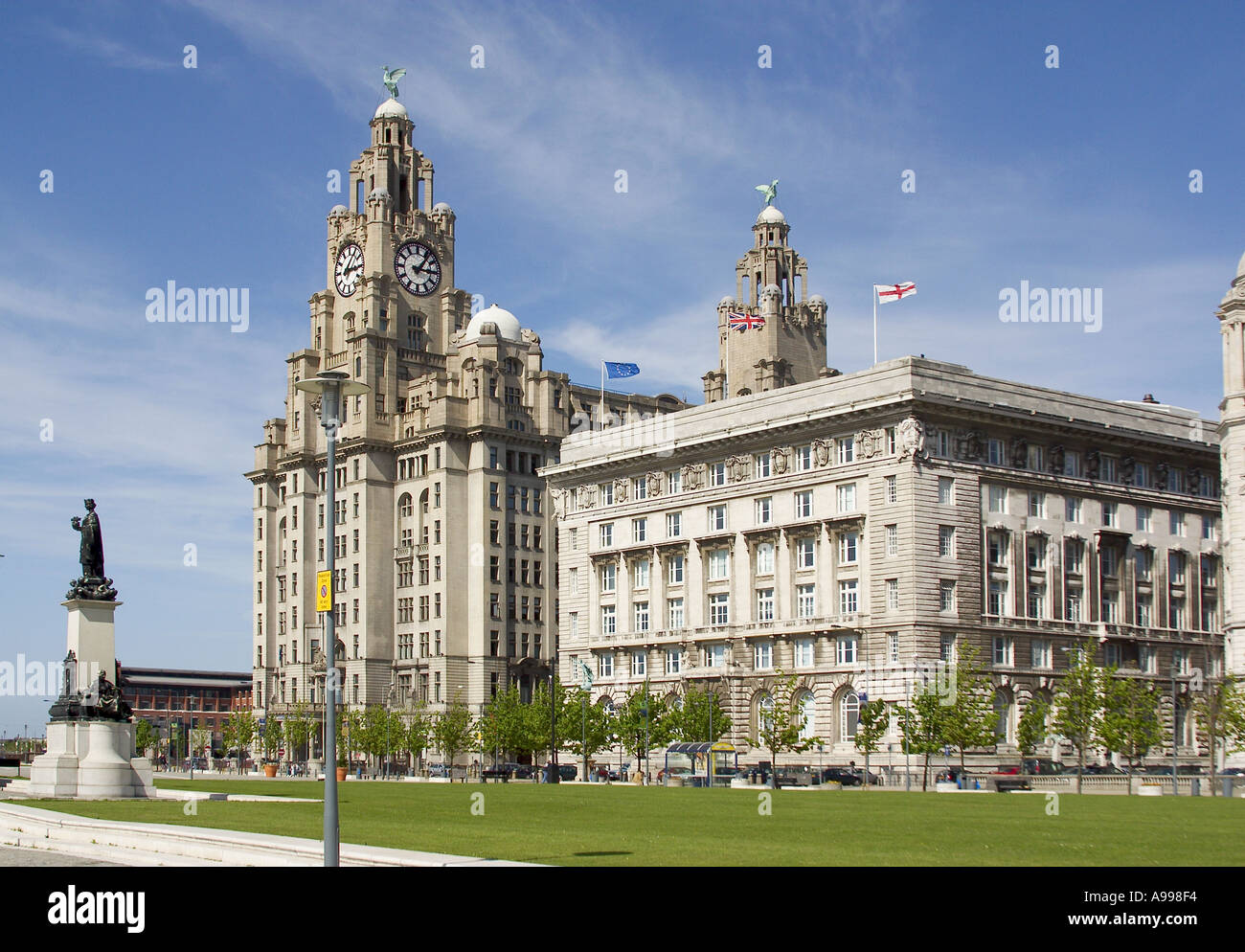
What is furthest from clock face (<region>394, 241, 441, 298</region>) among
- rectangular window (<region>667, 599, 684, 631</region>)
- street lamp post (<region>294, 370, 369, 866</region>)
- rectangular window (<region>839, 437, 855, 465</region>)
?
street lamp post (<region>294, 370, 369, 866</region>)

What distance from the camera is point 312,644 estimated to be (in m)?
153

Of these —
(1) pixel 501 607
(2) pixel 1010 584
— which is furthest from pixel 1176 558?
(1) pixel 501 607

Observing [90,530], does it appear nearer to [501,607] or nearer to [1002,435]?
[1002,435]

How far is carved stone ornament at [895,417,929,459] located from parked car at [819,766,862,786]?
19579 millimetres

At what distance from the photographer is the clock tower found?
15550 cm

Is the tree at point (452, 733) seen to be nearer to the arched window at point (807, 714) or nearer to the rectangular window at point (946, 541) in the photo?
the arched window at point (807, 714)

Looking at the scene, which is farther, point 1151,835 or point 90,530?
point 90,530

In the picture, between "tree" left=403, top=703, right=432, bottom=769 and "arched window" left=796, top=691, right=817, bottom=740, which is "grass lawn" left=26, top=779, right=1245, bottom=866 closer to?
"arched window" left=796, top=691, right=817, bottom=740

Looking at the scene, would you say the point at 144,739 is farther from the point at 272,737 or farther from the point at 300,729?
the point at 300,729

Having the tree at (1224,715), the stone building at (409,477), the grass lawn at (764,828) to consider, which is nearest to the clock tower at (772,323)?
the stone building at (409,477)

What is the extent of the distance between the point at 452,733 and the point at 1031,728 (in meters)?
53.3

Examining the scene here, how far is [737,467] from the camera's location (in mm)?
110188
